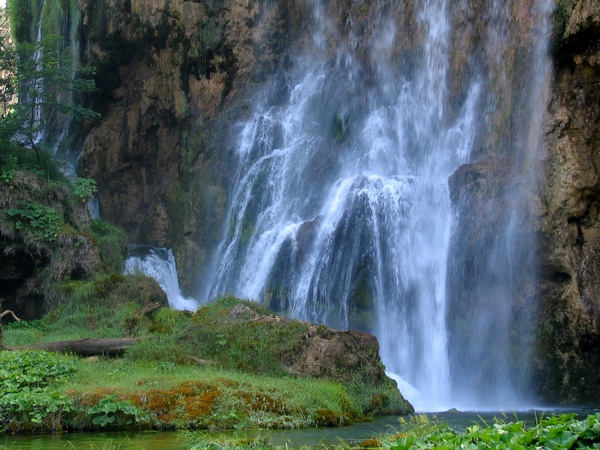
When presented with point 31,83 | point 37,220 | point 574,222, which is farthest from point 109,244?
point 574,222

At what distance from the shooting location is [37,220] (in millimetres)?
20359

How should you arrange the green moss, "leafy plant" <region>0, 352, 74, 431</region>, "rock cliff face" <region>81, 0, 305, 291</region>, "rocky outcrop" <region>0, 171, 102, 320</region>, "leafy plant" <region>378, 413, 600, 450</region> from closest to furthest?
1. "leafy plant" <region>378, 413, 600, 450</region>
2. "leafy plant" <region>0, 352, 74, 431</region>
3. "rocky outcrop" <region>0, 171, 102, 320</region>
4. the green moss
5. "rock cliff face" <region>81, 0, 305, 291</region>

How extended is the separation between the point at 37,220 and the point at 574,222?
14587mm

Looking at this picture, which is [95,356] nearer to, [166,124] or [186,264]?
[186,264]

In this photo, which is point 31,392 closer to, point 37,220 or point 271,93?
point 37,220

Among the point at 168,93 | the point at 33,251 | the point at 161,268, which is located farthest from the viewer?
the point at 168,93

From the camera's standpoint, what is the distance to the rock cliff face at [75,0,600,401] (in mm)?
17125

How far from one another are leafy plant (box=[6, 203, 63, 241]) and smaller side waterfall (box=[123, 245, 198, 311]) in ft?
13.6

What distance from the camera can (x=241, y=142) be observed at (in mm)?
27922

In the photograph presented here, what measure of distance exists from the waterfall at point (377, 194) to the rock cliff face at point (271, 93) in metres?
0.39

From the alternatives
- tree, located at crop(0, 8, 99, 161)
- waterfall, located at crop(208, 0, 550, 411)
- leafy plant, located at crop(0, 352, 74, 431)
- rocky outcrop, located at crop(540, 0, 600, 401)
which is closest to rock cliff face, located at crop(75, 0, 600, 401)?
rocky outcrop, located at crop(540, 0, 600, 401)

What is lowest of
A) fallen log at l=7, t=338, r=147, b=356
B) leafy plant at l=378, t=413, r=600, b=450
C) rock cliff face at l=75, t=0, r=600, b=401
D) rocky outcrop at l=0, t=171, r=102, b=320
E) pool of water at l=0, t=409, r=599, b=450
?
pool of water at l=0, t=409, r=599, b=450

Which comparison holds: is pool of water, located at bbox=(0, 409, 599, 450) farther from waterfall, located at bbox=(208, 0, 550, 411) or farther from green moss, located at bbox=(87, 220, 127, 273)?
green moss, located at bbox=(87, 220, 127, 273)

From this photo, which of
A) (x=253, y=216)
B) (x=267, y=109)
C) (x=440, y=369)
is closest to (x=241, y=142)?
(x=267, y=109)
